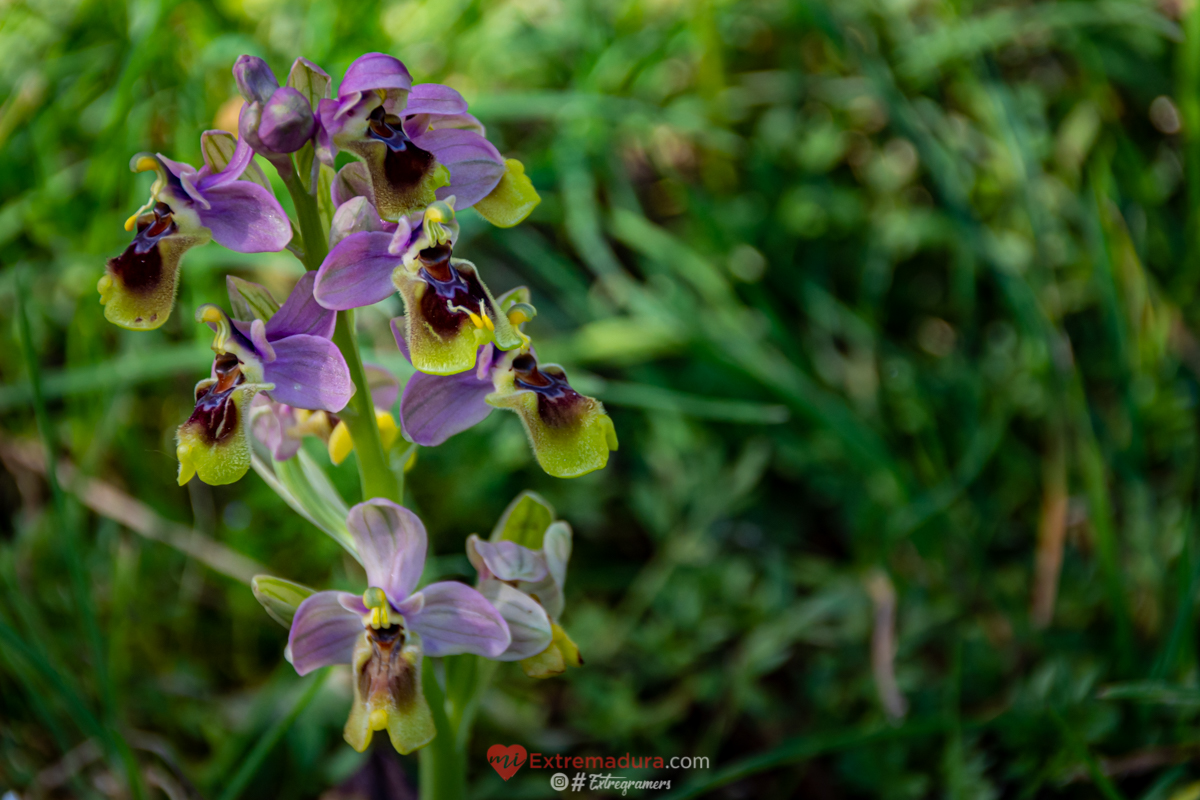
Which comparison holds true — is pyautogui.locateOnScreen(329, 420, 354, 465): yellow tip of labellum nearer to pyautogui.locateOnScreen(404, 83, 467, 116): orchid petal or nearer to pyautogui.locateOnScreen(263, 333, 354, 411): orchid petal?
pyautogui.locateOnScreen(263, 333, 354, 411): orchid petal

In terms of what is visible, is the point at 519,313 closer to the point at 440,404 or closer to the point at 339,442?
the point at 440,404

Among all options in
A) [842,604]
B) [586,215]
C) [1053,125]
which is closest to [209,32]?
[586,215]

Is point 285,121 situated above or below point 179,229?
above

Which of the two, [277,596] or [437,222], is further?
[277,596]

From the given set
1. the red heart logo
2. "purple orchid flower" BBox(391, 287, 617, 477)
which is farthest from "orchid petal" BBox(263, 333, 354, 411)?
the red heart logo

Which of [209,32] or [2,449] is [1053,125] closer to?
[209,32]

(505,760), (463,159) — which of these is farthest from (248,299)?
(505,760)

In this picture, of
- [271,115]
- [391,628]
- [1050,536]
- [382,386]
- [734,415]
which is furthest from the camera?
[1050,536]
